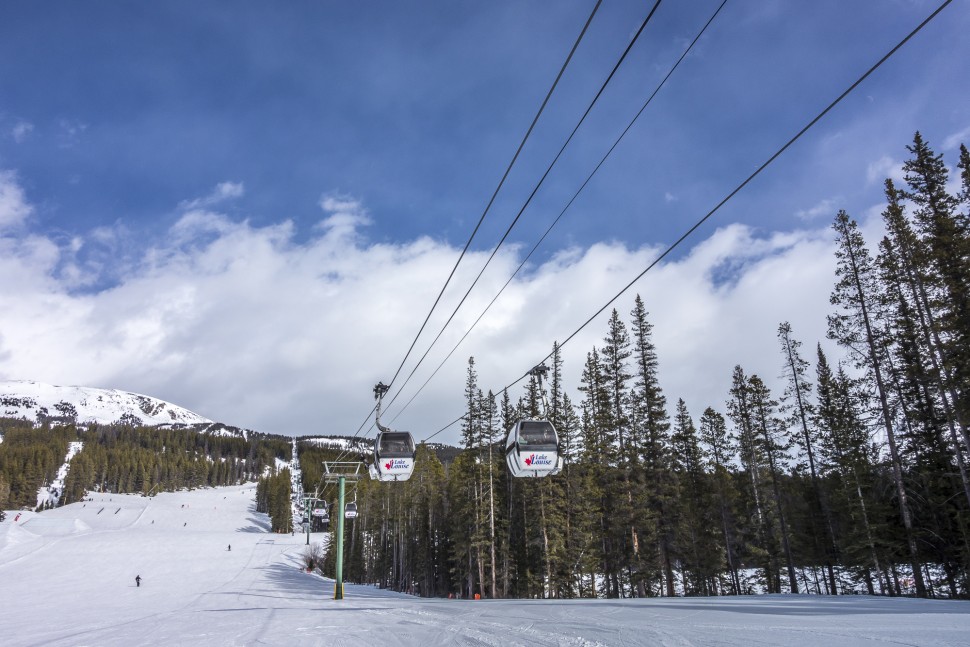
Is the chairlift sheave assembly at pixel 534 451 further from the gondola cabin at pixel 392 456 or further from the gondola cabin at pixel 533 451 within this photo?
the gondola cabin at pixel 392 456

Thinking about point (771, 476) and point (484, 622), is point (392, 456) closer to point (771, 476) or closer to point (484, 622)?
point (484, 622)

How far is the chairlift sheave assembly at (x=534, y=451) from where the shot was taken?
1914 centimetres

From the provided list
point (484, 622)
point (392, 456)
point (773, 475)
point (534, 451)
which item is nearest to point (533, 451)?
point (534, 451)

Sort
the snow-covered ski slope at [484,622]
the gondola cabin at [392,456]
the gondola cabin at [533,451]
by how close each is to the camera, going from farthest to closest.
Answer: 1. the gondola cabin at [392,456]
2. the gondola cabin at [533,451]
3. the snow-covered ski slope at [484,622]

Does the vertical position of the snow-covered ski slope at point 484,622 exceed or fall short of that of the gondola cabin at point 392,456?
it falls short

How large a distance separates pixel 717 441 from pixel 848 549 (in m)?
12.3

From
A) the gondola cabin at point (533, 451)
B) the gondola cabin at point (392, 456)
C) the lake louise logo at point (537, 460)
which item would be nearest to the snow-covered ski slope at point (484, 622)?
the gondola cabin at point (533, 451)

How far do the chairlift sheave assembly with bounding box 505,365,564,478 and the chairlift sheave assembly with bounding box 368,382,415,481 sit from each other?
17.7 feet

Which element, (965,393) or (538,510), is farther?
(538,510)

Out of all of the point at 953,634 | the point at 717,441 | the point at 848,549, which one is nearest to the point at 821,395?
the point at 717,441

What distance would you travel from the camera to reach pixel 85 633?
17500mm

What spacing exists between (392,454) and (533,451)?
22.1ft

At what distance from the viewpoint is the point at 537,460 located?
63.0ft

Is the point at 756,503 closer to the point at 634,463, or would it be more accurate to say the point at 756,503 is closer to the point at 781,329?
the point at 634,463
